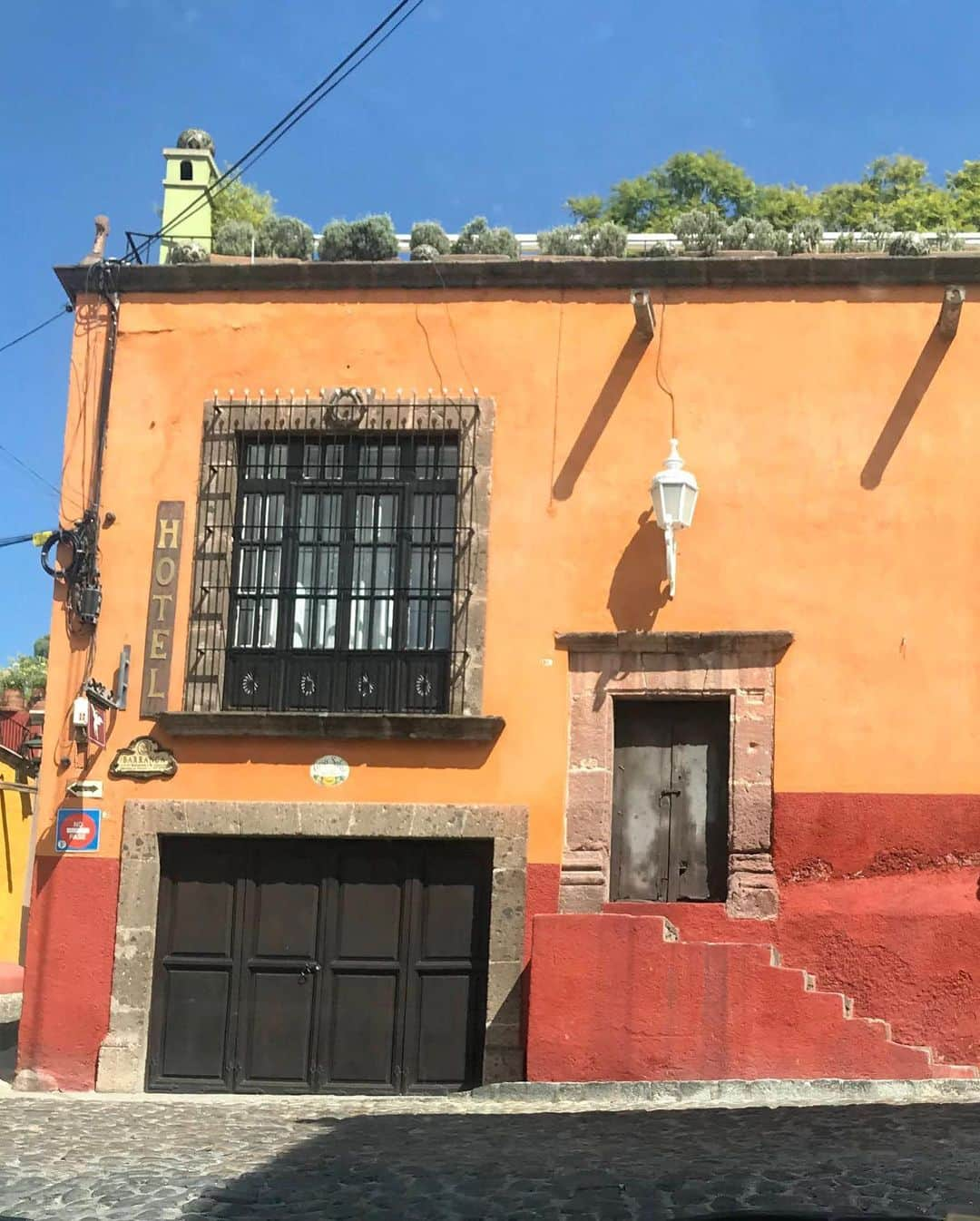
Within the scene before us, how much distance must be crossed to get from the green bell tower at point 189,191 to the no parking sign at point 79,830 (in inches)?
172

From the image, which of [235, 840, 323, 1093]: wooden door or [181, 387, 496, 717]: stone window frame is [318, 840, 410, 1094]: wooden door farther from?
[181, 387, 496, 717]: stone window frame

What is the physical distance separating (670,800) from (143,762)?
11.5ft

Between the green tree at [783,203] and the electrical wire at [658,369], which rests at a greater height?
the green tree at [783,203]

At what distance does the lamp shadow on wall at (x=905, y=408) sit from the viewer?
1034cm

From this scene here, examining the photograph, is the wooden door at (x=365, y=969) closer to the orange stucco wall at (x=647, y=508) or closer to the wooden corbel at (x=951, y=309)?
the orange stucco wall at (x=647, y=508)

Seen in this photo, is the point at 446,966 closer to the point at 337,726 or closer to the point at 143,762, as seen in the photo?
the point at 337,726

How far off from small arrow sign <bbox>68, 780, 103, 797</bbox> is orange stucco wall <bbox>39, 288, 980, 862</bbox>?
0.07 metres

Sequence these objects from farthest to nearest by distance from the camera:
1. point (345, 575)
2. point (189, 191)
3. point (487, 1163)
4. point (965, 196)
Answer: point (965, 196), point (189, 191), point (345, 575), point (487, 1163)

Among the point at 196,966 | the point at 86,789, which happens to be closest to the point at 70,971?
the point at 196,966

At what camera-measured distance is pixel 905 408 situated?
409 inches

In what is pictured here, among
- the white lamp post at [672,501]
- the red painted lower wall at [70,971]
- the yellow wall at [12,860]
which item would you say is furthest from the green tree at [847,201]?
the red painted lower wall at [70,971]

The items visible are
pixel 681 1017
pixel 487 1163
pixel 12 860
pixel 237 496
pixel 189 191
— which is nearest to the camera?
pixel 487 1163

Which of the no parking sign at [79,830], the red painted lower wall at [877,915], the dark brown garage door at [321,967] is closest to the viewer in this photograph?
the red painted lower wall at [877,915]

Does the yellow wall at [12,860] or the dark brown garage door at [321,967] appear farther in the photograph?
the yellow wall at [12,860]
